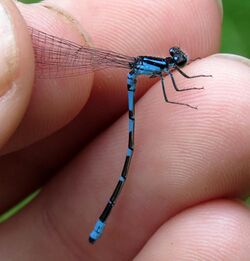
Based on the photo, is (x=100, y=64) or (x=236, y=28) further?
(x=236, y=28)

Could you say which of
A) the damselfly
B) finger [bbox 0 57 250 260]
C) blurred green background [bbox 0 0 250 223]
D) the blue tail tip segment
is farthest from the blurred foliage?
the blue tail tip segment

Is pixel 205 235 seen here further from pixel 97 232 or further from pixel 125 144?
pixel 125 144

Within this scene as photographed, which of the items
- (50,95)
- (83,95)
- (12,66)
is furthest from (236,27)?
(12,66)

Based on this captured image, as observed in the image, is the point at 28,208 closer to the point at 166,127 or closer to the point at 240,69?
the point at 166,127

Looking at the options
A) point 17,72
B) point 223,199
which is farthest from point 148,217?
point 17,72

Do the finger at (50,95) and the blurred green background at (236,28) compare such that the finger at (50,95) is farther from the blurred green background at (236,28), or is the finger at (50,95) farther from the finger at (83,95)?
the blurred green background at (236,28)

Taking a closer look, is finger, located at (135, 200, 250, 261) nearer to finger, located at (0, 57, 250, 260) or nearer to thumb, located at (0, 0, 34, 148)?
finger, located at (0, 57, 250, 260)
